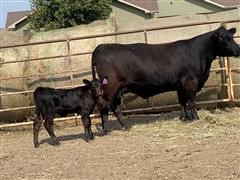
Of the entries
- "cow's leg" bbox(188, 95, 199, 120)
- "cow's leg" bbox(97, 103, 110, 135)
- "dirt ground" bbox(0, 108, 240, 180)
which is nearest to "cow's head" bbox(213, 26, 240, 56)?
"cow's leg" bbox(188, 95, 199, 120)

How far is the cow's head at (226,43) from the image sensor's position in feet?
31.0

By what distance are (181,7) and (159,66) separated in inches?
1225

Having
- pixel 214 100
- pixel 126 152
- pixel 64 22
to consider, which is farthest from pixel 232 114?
pixel 64 22

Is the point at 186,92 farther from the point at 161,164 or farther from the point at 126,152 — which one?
the point at 161,164

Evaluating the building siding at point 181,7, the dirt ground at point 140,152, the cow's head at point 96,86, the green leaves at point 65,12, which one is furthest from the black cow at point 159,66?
the building siding at point 181,7

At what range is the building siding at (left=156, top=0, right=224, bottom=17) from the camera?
39.2 m

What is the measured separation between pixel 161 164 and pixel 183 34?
4544 mm

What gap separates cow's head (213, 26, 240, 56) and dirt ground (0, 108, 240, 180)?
112cm

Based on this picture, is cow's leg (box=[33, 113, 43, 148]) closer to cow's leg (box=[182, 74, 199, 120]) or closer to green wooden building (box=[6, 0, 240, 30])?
cow's leg (box=[182, 74, 199, 120])

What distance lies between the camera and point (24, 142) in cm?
924

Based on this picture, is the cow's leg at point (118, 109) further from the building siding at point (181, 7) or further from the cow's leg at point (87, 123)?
the building siding at point (181, 7)

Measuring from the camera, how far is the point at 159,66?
9.23 meters

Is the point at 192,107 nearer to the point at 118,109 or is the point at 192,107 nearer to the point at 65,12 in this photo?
the point at 118,109

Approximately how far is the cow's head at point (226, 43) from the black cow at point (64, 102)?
239 centimetres
